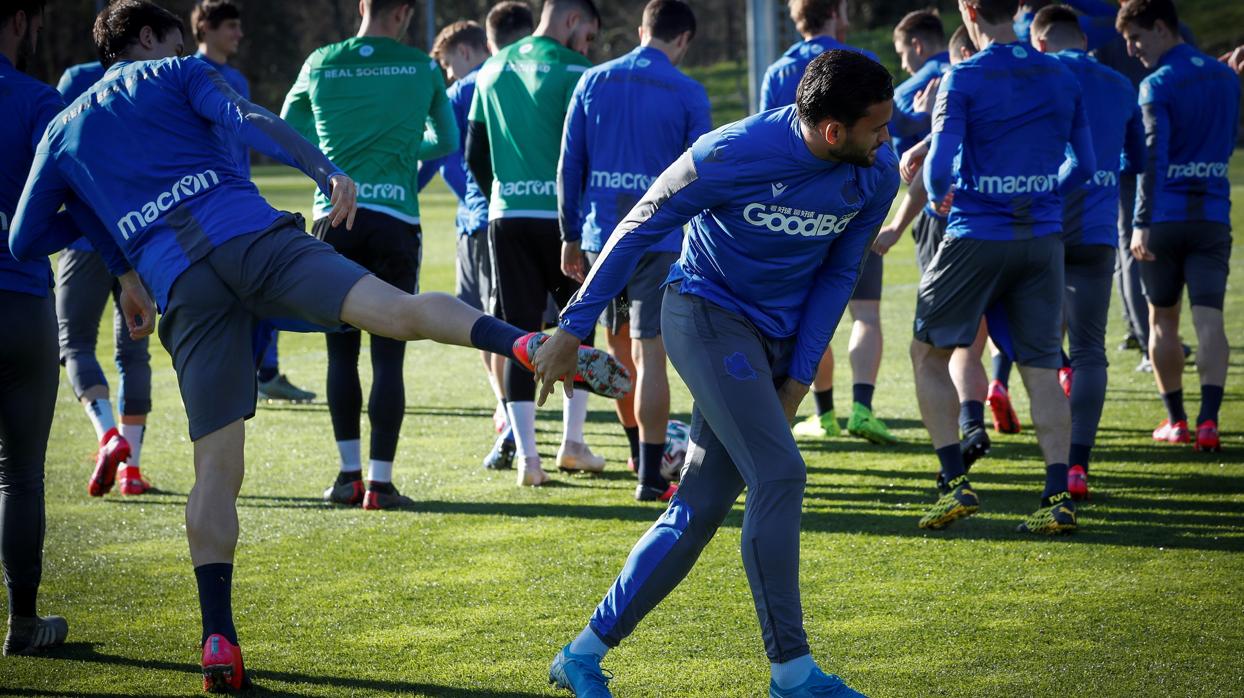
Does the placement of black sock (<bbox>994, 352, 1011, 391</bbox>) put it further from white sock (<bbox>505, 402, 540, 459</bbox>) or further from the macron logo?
the macron logo

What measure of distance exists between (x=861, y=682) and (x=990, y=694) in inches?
15.2

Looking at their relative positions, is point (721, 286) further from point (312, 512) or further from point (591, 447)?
point (591, 447)

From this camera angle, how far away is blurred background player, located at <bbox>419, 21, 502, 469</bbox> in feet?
25.0

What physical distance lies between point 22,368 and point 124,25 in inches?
49.4

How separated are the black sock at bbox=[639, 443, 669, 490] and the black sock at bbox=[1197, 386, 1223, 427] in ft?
10.6

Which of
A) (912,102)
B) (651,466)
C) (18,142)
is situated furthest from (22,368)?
(912,102)

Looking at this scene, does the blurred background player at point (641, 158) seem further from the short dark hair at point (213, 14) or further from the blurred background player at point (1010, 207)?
the short dark hair at point (213, 14)

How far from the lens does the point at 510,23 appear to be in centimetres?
808

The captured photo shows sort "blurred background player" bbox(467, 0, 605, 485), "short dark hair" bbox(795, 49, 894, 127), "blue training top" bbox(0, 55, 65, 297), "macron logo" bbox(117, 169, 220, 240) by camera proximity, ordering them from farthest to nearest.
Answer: "blurred background player" bbox(467, 0, 605, 485), "blue training top" bbox(0, 55, 65, 297), "macron logo" bbox(117, 169, 220, 240), "short dark hair" bbox(795, 49, 894, 127)

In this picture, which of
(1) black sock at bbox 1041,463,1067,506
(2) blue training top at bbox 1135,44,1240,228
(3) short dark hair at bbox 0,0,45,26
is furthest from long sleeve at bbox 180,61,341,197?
(2) blue training top at bbox 1135,44,1240,228

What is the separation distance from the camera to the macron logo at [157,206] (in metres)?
4.11

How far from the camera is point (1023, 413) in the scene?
28.5 feet

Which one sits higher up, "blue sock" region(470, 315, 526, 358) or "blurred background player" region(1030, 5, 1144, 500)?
"blue sock" region(470, 315, 526, 358)

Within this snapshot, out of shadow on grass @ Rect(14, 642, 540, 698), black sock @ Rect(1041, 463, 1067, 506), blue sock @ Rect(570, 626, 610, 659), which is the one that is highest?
blue sock @ Rect(570, 626, 610, 659)
